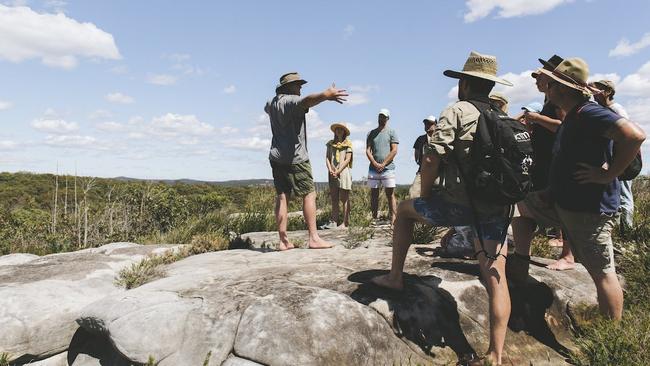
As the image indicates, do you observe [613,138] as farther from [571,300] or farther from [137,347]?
[137,347]

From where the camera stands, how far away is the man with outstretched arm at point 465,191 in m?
3.29

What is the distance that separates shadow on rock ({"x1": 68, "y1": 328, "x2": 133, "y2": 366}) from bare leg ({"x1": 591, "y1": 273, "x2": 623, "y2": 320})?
3636mm

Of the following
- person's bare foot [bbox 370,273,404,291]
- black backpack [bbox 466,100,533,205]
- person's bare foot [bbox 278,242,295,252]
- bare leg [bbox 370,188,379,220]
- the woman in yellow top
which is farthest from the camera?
bare leg [bbox 370,188,379,220]

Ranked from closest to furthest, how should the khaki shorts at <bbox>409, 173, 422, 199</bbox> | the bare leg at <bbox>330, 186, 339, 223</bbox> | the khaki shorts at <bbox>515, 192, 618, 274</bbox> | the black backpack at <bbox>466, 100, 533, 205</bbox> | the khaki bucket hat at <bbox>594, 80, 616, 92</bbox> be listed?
the black backpack at <bbox>466, 100, 533, 205</bbox> → the khaki shorts at <bbox>515, 192, 618, 274</bbox> → the khaki bucket hat at <bbox>594, 80, 616, 92</bbox> → the khaki shorts at <bbox>409, 173, 422, 199</bbox> → the bare leg at <bbox>330, 186, 339, 223</bbox>

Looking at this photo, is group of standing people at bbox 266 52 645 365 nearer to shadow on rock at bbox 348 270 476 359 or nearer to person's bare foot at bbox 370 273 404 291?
person's bare foot at bbox 370 273 404 291

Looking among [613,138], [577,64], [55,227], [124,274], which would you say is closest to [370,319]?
[613,138]

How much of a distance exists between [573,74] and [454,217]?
1416 millimetres

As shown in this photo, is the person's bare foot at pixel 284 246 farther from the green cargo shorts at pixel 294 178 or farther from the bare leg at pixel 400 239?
the bare leg at pixel 400 239

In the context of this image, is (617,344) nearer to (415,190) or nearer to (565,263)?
(565,263)

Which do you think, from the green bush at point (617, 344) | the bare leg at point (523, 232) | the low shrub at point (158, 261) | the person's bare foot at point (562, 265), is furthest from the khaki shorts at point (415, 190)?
the low shrub at point (158, 261)

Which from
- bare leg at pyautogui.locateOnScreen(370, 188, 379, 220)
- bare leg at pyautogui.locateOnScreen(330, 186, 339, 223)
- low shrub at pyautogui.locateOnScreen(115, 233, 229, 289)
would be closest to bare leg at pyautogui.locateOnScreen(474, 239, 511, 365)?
low shrub at pyautogui.locateOnScreen(115, 233, 229, 289)

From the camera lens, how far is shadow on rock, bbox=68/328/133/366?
387cm

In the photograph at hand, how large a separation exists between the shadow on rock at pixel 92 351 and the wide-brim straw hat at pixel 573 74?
391 cm

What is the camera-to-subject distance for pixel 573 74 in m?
3.58
